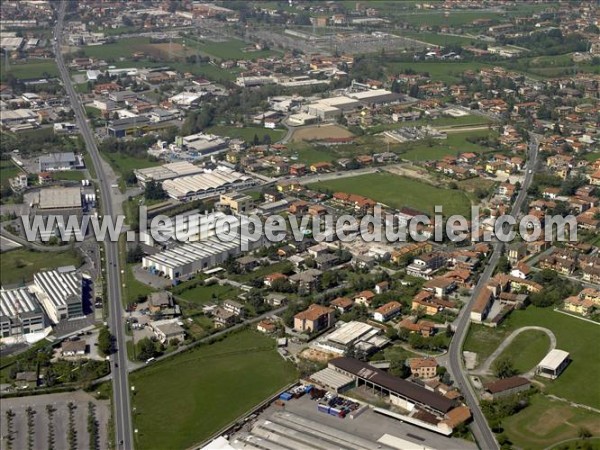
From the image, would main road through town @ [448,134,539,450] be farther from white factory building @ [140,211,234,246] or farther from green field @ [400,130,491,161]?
white factory building @ [140,211,234,246]

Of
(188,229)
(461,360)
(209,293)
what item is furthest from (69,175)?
(461,360)

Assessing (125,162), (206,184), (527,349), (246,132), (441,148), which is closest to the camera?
(527,349)

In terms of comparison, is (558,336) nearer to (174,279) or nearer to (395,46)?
(174,279)

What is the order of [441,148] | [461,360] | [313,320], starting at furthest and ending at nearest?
[441,148] < [313,320] < [461,360]

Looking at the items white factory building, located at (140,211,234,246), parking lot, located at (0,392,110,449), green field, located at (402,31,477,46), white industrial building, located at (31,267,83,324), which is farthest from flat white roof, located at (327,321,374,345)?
green field, located at (402,31,477,46)

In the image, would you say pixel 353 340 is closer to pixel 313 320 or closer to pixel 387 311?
pixel 313 320

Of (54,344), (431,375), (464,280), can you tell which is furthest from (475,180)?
(54,344)

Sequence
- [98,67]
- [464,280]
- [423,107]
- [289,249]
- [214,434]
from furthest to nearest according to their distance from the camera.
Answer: [98,67], [423,107], [289,249], [464,280], [214,434]
